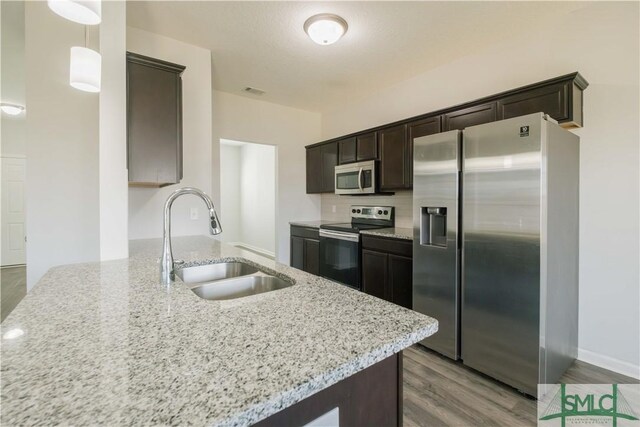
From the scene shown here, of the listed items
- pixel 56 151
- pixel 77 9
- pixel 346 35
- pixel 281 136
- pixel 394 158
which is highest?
pixel 346 35

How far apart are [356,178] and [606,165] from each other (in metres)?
2.33

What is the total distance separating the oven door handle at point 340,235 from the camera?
11.2 feet

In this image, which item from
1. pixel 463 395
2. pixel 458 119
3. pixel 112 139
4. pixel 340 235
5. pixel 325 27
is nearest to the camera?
pixel 112 139

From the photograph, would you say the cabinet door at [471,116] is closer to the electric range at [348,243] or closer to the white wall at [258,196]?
the electric range at [348,243]

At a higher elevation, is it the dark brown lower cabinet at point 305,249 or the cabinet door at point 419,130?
the cabinet door at point 419,130

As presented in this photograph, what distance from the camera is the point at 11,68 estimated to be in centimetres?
322

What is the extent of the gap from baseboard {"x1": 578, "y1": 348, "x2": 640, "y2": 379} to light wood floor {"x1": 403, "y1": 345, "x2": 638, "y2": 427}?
42 millimetres

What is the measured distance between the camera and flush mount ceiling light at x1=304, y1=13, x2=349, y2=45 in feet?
7.68

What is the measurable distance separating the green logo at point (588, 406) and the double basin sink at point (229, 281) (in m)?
A: 1.80

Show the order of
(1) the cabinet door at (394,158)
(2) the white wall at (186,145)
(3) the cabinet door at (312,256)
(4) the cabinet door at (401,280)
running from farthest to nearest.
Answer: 1. (3) the cabinet door at (312,256)
2. (1) the cabinet door at (394,158)
3. (4) the cabinet door at (401,280)
4. (2) the white wall at (186,145)

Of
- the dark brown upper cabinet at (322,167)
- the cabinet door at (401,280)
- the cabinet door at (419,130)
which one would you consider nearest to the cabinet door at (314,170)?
the dark brown upper cabinet at (322,167)

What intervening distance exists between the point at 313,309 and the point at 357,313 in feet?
0.46

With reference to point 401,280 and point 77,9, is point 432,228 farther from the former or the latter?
point 77,9

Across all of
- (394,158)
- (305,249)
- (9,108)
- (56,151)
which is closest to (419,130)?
(394,158)
